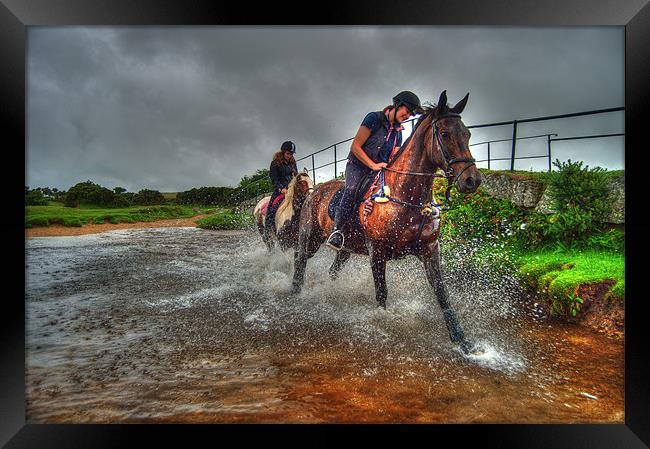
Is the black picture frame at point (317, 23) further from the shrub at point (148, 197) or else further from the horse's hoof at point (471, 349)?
the shrub at point (148, 197)

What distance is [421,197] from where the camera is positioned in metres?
2.76

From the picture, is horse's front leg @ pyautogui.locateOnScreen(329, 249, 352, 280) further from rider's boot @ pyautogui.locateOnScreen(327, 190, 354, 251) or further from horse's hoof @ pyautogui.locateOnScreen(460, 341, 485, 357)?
horse's hoof @ pyautogui.locateOnScreen(460, 341, 485, 357)

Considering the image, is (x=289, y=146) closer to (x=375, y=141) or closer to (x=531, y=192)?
(x=375, y=141)

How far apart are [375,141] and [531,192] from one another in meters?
2.43

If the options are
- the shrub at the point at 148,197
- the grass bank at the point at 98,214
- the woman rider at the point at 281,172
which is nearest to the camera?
the grass bank at the point at 98,214

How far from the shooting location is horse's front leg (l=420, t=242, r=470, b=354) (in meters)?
2.70

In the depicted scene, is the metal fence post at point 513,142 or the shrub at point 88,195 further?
the metal fence post at point 513,142

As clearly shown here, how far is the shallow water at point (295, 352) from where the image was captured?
Result: 222 centimetres


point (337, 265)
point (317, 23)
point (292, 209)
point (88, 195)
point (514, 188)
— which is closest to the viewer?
point (317, 23)

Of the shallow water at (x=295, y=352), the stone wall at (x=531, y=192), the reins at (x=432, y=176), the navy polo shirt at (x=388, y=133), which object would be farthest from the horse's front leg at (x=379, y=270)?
the stone wall at (x=531, y=192)

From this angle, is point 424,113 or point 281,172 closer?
point 424,113

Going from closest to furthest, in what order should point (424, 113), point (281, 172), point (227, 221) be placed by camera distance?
point (424, 113) < point (281, 172) < point (227, 221)

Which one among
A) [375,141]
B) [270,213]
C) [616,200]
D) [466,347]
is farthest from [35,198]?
[616,200]

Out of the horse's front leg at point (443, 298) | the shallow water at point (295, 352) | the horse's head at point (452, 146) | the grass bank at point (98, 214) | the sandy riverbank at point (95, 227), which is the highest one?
the horse's head at point (452, 146)
